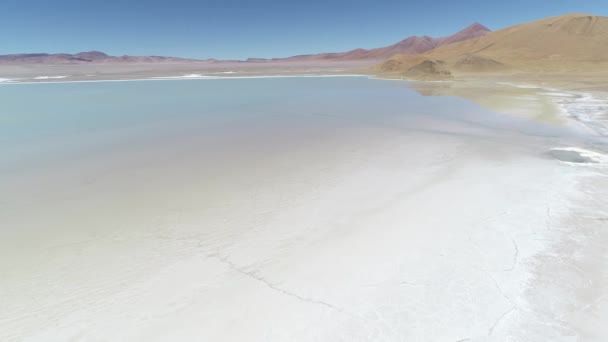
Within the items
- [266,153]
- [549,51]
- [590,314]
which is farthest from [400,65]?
[590,314]

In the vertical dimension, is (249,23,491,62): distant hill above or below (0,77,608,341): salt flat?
above

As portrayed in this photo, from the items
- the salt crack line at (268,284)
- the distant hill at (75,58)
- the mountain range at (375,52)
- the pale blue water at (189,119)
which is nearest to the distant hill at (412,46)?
the mountain range at (375,52)

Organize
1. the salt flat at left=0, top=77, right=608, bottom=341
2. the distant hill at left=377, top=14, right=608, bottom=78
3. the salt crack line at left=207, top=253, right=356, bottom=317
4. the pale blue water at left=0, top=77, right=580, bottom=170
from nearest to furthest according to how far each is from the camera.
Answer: the salt flat at left=0, top=77, right=608, bottom=341 < the salt crack line at left=207, top=253, right=356, bottom=317 < the pale blue water at left=0, top=77, right=580, bottom=170 < the distant hill at left=377, top=14, right=608, bottom=78

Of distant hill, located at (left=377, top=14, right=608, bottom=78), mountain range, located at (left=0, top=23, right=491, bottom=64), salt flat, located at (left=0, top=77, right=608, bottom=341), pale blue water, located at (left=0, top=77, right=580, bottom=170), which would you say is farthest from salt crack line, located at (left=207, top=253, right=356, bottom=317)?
mountain range, located at (left=0, top=23, right=491, bottom=64)

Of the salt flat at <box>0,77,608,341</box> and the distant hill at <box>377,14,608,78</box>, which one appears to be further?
the distant hill at <box>377,14,608,78</box>

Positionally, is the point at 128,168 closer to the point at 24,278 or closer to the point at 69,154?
the point at 69,154

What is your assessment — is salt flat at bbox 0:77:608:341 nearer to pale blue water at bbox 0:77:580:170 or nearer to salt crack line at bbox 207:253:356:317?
salt crack line at bbox 207:253:356:317

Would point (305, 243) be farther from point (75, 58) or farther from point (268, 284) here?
point (75, 58)
